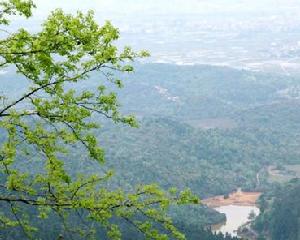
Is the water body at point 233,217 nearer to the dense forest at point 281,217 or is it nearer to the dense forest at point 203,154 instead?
the dense forest at point 203,154

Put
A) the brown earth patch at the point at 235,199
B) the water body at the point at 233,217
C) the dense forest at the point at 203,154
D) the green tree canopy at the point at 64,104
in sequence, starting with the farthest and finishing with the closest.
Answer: the dense forest at the point at 203,154 → the brown earth patch at the point at 235,199 → the water body at the point at 233,217 → the green tree canopy at the point at 64,104

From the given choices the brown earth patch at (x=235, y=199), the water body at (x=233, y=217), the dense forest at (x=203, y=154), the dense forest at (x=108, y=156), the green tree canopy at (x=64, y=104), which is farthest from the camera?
the dense forest at (x=203, y=154)

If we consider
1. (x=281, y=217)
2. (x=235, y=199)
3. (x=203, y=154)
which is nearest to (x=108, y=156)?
(x=203, y=154)

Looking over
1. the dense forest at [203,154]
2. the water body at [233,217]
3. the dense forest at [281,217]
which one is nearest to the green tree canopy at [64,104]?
the dense forest at [281,217]

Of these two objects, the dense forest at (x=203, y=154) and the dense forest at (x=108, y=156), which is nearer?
the dense forest at (x=108, y=156)

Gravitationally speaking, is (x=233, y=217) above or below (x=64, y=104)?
above

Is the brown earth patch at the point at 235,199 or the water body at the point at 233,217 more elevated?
the brown earth patch at the point at 235,199

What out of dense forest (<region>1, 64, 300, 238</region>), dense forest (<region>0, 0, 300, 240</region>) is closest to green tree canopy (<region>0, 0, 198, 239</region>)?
dense forest (<region>0, 0, 300, 240</region>)

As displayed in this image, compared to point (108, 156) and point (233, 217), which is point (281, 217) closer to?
point (233, 217)

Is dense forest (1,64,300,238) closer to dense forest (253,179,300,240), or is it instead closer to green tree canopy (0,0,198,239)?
dense forest (253,179,300,240)

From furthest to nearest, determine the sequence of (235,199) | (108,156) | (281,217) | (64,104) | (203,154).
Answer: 1. (203,154)
2. (108,156)
3. (235,199)
4. (281,217)
5. (64,104)
